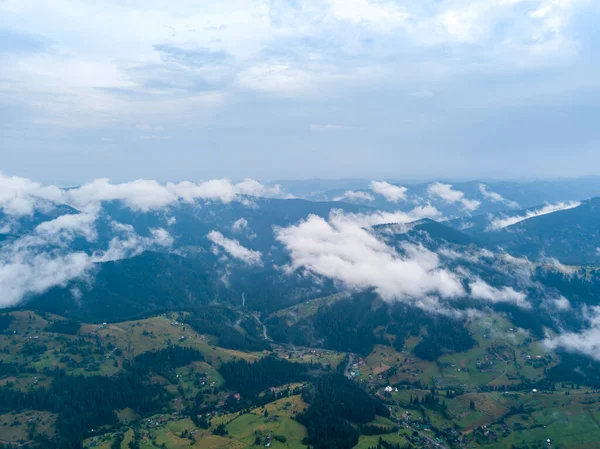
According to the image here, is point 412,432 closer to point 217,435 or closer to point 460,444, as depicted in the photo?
point 460,444

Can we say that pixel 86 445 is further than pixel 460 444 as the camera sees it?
No

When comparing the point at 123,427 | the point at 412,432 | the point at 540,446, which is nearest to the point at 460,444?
the point at 412,432

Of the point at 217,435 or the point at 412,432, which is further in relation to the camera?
the point at 412,432

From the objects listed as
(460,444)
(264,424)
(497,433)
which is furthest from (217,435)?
(497,433)

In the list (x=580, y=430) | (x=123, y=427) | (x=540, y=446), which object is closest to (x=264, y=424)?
(x=123, y=427)

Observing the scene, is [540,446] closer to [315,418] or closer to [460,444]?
[460,444]

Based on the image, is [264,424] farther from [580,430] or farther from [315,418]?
[580,430]

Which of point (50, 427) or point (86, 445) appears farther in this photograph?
point (50, 427)
